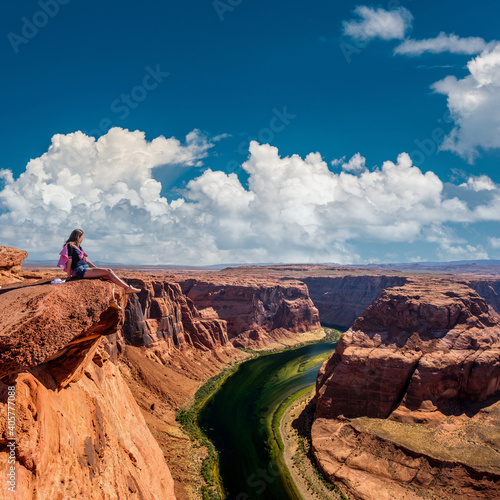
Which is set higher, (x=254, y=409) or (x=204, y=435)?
(x=204, y=435)

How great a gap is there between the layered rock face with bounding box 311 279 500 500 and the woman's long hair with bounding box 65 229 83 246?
3531cm

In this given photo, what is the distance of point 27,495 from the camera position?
9922 mm

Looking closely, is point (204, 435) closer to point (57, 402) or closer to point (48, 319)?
point (57, 402)

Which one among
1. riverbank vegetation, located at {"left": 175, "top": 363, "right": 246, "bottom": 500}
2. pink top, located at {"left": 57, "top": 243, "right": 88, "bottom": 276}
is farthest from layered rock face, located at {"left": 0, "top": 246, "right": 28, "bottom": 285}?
riverbank vegetation, located at {"left": 175, "top": 363, "right": 246, "bottom": 500}

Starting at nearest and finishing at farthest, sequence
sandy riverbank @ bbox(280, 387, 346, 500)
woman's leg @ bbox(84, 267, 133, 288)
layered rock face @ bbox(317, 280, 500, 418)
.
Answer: woman's leg @ bbox(84, 267, 133, 288)
sandy riverbank @ bbox(280, 387, 346, 500)
layered rock face @ bbox(317, 280, 500, 418)

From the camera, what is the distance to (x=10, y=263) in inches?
650

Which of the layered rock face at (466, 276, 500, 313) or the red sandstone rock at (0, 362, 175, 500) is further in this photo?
the layered rock face at (466, 276, 500, 313)

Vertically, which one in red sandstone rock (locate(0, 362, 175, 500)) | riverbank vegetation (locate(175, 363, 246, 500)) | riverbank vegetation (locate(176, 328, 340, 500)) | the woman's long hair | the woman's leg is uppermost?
the woman's long hair

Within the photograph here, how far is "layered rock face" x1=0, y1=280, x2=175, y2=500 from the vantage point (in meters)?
9.13

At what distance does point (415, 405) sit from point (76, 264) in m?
41.9

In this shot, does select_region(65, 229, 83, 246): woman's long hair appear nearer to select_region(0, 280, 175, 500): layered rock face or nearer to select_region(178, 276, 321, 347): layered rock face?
select_region(0, 280, 175, 500): layered rock face

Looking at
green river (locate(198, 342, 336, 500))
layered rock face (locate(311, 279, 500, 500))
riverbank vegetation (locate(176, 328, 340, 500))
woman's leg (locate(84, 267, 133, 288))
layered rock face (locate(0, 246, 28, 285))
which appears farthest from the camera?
riverbank vegetation (locate(176, 328, 340, 500))

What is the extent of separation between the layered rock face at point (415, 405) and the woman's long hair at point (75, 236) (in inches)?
1390

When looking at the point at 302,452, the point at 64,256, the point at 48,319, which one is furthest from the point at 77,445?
the point at 302,452
